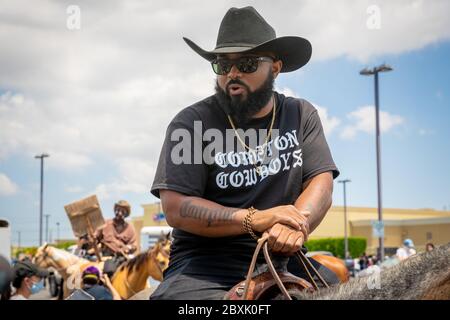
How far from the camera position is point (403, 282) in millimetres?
2084

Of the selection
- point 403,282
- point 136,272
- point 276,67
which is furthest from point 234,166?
point 136,272

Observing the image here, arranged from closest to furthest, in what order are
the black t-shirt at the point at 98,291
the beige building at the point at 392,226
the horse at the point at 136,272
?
1. the black t-shirt at the point at 98,291
2. the horse at the point at 136,272
3. the beige building at the point at 392,226

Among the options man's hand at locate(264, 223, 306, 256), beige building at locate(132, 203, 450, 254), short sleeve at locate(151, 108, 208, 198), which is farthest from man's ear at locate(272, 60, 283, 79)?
beige building at locate(132, 203, 450, 254)

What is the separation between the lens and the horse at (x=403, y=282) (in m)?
1.95

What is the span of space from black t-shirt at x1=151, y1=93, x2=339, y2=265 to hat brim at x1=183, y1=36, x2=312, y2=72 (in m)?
0.25

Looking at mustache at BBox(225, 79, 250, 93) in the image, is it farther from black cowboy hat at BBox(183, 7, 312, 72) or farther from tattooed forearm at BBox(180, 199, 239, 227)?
tattooed forearm at BBox(180, 199, 239, 227)

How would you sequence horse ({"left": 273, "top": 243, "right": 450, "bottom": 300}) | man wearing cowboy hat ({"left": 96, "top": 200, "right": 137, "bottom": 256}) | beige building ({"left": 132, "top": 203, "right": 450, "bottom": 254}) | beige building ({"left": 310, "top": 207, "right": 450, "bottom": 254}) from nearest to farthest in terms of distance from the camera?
horse ({"left": 273, "top": 243, "right": 450, "bottom": 300}) → man wearing cowboy hat ({"left": 96, "top": 200, "right": 137, "bottom": 256}) → beige building ({"left": 310, "top": 207, "right": 450, "bottom": 254}) → beige building ({"left": 132, "top": 203, "right": 450, "bottom": 254})

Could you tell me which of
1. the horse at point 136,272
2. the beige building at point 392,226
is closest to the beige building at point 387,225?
the beige building at point 392,226

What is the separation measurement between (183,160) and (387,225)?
56.9 metres

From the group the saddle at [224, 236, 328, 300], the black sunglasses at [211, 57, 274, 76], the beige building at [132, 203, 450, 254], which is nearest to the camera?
the saddle at [224, 236, 328, 300]

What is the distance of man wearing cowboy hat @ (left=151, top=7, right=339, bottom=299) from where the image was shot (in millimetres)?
2654

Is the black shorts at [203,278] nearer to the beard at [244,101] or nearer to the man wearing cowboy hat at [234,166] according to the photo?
the man wearing cowboy hat at [234,166]

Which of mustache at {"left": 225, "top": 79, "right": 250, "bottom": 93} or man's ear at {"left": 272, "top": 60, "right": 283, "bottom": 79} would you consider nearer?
mustache at {"left": 225, "top": 79, "right": 250, "bottom": 93}

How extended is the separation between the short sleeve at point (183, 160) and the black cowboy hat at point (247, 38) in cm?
34
